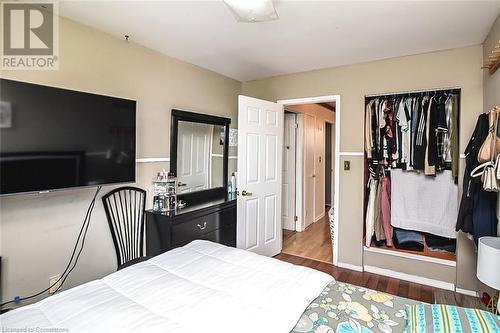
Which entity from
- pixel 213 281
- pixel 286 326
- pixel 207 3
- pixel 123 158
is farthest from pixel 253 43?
pixel 286 326

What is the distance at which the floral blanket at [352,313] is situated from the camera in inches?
43.3

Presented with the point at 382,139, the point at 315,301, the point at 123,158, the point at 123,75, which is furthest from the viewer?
the point at 382,139

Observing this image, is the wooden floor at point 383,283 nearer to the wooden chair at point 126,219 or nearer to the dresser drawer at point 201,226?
the dresser drawer at point 201,226

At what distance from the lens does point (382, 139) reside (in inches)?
120

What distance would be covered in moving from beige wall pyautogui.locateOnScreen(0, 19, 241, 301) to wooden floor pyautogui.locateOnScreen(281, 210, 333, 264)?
2174mm

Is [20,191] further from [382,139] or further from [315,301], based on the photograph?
[382,139]

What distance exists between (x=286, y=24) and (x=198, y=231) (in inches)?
80.1

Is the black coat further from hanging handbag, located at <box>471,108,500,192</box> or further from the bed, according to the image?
the bed

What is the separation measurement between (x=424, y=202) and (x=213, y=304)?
2.71 meters

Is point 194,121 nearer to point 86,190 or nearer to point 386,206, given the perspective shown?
point 86,190

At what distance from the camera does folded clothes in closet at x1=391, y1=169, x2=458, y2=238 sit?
Result: 2.80 meters

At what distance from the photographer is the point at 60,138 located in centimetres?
180

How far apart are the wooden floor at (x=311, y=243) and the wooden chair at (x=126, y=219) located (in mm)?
2021

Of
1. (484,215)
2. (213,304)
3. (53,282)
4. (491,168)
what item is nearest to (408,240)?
(484,215)
